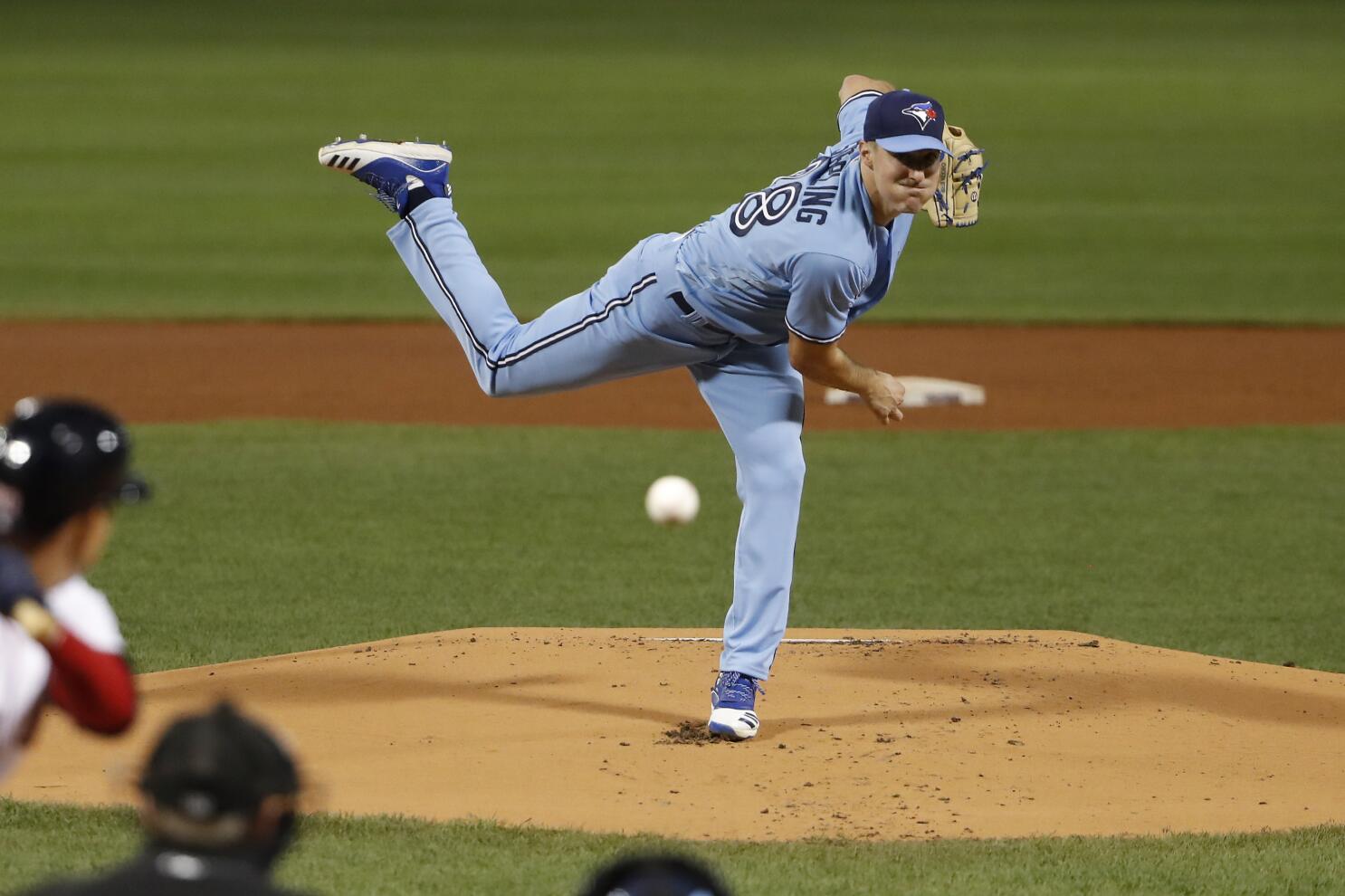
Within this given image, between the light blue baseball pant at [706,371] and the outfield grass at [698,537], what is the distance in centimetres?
193

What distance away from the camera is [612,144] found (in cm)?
2752

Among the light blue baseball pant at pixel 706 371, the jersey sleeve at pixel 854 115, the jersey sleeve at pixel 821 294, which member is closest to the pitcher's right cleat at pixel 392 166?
the light blue baseball pant at pixel 706 371

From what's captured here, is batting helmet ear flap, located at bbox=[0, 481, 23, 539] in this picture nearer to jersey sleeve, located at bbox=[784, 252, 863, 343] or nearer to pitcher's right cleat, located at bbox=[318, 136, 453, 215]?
jersey sleeve, located at bbox=[784, 252, 863, 343]

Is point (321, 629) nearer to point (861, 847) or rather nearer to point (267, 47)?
point (861, 847)

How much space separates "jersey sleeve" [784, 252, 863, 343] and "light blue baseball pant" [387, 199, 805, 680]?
43cm

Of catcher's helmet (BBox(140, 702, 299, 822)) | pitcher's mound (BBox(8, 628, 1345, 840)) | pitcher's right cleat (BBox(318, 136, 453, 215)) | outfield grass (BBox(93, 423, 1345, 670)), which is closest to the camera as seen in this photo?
catcher's helmet (BBox(140, 702, 299, 822))

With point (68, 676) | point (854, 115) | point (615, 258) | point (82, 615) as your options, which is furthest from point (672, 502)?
point (615, 258)

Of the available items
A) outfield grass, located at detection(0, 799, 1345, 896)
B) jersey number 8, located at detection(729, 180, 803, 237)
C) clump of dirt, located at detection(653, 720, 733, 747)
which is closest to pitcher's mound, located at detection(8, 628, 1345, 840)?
clump of dirt, located at detection(653, 720, 733, 747)

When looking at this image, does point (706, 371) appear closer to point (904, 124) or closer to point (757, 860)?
point (904, 124)

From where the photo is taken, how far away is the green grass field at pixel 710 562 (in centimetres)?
467

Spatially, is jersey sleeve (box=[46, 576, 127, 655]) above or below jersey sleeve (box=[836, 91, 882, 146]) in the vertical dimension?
Answer: below

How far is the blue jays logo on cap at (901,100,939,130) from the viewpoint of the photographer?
16.3ft

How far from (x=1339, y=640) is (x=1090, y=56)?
104 ft

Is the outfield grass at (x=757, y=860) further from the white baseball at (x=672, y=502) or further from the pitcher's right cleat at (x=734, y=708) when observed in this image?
the white baseball at (x=672, y=502)
